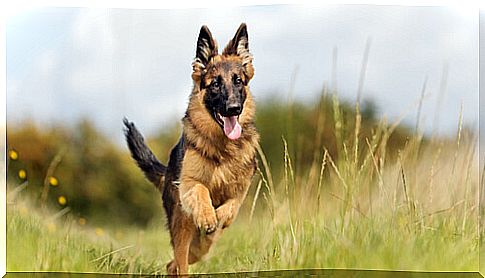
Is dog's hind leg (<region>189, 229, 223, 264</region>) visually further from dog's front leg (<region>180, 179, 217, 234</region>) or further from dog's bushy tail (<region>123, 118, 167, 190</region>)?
dog's bushy tail (<region>123, 118, 167, 190</region>)

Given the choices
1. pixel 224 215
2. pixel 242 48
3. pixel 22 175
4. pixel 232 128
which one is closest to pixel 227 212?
pixel 224 215

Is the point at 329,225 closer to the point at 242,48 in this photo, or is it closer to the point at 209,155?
the point at 209,155

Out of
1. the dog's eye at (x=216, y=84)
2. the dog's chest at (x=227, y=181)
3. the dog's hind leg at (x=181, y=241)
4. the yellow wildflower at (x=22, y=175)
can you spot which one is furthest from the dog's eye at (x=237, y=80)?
the yellow wildflower at (x=22, y=175)

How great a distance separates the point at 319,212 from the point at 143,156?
1.24 metres

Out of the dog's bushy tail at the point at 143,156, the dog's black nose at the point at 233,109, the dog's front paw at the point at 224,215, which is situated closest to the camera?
the dog's black nose at the point at 233,109

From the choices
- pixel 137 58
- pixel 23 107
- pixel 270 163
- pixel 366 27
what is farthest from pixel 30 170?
pixel 366 27

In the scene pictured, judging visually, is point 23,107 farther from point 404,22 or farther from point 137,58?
point 404,22

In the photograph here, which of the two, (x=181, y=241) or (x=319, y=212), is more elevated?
(x=319, y=212)

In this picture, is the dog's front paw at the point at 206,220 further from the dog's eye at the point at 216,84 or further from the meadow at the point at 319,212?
the dog's eye at the point at 216,84

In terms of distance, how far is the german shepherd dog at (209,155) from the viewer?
21.2 ft

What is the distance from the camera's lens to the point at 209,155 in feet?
21.4

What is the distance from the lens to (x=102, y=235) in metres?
6.69

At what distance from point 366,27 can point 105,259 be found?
2319mm

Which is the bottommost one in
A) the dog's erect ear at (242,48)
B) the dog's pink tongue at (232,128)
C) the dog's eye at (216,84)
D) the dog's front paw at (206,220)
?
the dog's front paw at (206,220)
